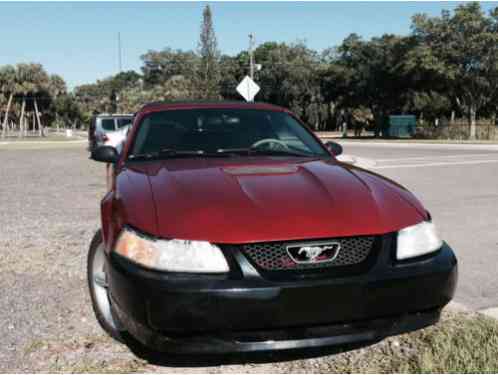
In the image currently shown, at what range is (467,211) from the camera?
7637 mm

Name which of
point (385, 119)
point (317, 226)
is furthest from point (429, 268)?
point (385, 119)

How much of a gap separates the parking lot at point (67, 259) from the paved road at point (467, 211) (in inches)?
0.4

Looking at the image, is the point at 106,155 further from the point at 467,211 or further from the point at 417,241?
the point at 467,211

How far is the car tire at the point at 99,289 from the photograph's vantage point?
3.29m

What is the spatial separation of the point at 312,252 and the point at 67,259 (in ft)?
11.3

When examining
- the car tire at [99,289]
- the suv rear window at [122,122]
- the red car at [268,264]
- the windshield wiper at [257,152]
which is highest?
the suv rear window at [122,122]

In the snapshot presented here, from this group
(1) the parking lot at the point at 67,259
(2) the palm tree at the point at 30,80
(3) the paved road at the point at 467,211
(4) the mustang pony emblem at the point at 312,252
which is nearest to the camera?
(4) the mustang pony emblem at the point at 312,252

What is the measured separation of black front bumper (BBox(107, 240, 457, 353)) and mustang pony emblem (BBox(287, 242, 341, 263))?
0.34 feet

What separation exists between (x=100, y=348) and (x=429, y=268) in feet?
6.31

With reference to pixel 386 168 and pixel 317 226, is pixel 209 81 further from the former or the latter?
pixel 317 226

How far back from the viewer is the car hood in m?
2.52

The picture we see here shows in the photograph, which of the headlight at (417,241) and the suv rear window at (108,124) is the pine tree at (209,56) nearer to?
the suv rear window at (108,124)

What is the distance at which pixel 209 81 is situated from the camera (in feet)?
107

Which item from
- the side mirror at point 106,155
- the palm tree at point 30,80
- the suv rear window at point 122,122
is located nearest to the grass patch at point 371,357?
the side mirror at point 106,155
